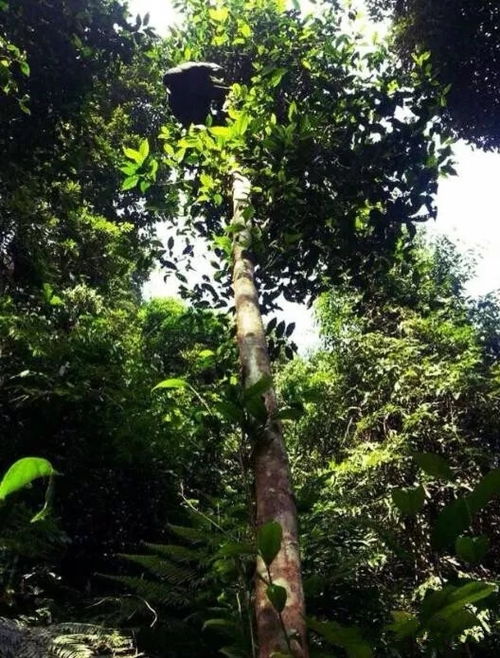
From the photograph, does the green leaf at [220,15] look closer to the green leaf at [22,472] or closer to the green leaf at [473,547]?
the green leaf at [22,472]

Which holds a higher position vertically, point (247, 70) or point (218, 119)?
point (247, 70)

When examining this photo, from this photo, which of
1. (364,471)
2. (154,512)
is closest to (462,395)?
(364,471)

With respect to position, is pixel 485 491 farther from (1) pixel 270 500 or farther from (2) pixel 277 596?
(1) pixel 270 500

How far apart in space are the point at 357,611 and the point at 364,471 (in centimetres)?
364

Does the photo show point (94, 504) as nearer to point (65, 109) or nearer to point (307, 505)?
point (307, 505)

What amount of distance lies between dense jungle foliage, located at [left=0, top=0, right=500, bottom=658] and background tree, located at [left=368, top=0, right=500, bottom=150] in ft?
11.2

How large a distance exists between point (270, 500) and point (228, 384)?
2.43ft

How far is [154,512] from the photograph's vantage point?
5.29 m

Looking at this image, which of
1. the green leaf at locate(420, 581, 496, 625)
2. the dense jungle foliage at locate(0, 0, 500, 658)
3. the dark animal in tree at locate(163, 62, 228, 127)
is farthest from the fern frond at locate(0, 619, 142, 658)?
the dark animal in tree at locate(163, 62, 228, 127)

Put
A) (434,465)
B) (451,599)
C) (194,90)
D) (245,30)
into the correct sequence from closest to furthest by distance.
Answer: (451,599), (434,465), (194,90), (245,30)

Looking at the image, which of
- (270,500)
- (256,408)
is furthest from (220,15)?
(270,500)

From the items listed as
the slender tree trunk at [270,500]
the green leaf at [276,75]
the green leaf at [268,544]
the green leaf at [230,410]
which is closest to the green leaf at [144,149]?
the slender tree trunk at [270,500]

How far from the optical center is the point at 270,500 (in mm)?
1962

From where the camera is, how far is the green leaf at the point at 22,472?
1.36 m
